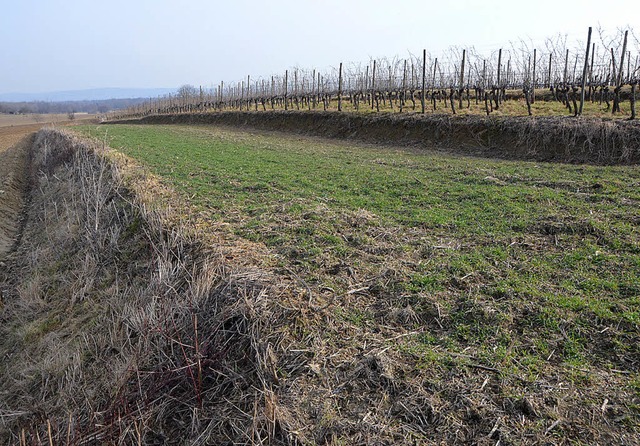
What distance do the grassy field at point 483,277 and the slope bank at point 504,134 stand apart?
3.71 meters

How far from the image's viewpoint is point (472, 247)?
5.98m

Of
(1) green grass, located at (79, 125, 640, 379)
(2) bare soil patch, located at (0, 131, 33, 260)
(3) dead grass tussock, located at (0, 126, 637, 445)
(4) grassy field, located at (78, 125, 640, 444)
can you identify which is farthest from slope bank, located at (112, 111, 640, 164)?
(2) bare soil patch, located at (0, 131, 33, 260)

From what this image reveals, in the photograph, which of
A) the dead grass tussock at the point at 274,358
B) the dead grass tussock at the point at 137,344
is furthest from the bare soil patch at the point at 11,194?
the dead grass tussock at the point at 274,358

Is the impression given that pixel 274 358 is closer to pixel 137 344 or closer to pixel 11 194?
pixel 137 344

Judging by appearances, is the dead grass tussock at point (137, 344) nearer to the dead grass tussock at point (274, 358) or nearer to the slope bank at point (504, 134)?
the dead grass tussock at point (274, 358)

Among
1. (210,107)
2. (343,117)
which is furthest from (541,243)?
(210,107)

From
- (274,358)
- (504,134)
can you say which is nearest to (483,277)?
(274,358)

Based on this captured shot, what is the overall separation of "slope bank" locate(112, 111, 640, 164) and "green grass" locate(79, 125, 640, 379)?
3154 mm

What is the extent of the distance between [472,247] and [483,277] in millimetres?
905

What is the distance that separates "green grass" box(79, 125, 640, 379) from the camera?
4102mm

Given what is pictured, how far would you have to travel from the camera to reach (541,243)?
6.01 metres

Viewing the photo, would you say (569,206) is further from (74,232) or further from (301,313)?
(74,232)

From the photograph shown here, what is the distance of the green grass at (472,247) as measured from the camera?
13.5 feet

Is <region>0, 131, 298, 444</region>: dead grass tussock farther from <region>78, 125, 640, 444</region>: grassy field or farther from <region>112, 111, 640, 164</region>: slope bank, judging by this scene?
<region>112, 111, 640, 164</region>: slope bank
